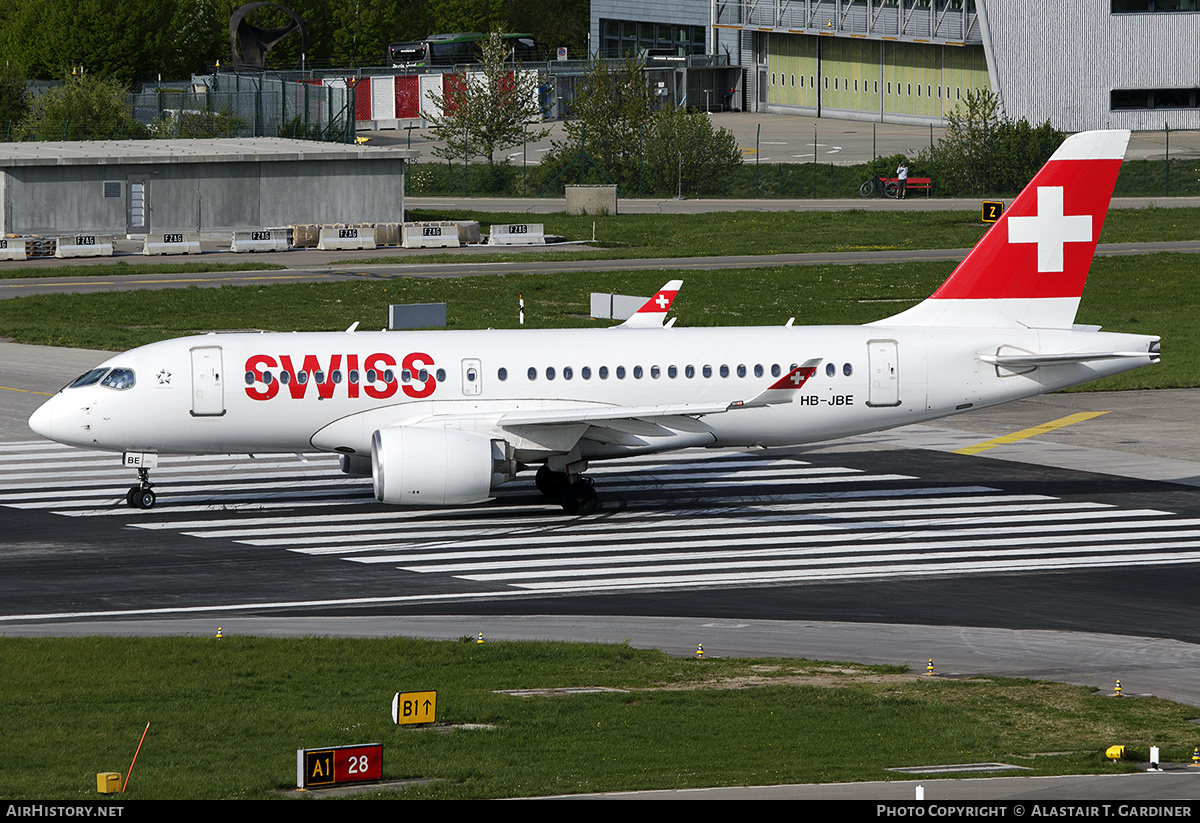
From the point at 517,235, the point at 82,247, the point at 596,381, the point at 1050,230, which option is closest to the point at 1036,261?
the point at 1050,230

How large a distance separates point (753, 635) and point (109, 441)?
15.8 m

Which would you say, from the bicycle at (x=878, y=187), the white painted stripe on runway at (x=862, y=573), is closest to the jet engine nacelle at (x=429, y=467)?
the white painted stripe on runway at (x=862, y=573)

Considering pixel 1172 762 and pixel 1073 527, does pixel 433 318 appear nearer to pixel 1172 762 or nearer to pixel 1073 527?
pixel 1073 527

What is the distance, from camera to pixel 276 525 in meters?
35.5

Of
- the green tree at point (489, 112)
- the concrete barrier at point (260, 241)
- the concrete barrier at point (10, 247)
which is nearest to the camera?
the concrete barrier at point (10, 247)

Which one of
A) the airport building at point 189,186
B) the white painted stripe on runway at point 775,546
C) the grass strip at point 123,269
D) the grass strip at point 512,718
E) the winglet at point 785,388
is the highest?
the airport building at point 189,186

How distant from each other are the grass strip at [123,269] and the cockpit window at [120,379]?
138ft

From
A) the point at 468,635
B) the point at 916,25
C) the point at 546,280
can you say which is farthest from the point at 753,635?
the point at 916,25

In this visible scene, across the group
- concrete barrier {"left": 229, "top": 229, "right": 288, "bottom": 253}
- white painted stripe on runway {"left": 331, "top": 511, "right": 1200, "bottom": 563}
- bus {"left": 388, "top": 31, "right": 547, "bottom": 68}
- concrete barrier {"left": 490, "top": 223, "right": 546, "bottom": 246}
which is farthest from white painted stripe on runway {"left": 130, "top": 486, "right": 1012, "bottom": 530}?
bus {"left": 388, "top": 31, "right": 547, "bottom": 68}

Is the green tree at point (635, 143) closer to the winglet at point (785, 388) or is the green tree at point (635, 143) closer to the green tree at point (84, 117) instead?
the green tree at point (84, 117)

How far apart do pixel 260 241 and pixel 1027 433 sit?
166 feet

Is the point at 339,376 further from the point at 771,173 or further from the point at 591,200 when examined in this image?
the point at 771,173

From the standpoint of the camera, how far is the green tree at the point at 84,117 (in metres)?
102

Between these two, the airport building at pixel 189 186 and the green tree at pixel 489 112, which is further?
the green tree at pixel 489 112
